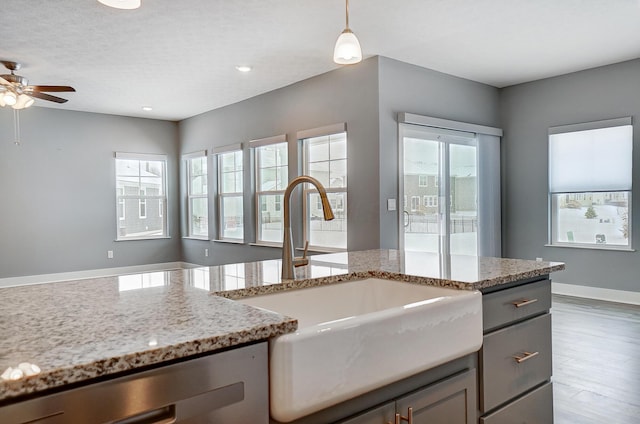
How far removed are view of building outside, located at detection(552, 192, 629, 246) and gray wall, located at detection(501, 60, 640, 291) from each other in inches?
4.9

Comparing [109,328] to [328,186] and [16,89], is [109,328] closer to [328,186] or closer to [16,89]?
[328,186]

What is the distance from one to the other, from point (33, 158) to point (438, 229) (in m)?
5.93

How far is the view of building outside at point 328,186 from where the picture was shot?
5.36 metres

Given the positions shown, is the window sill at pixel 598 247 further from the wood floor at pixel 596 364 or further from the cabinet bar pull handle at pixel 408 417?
the cabinet bar pull handle at pixel 408 417

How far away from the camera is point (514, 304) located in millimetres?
1666

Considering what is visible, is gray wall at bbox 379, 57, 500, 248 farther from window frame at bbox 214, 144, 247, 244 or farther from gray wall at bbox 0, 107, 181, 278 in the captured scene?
gray wall at bbox 0, 107, 181, 278

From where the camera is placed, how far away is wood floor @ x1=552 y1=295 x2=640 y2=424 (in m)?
2.47

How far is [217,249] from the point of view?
736 centimetres

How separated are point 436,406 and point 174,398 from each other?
2.60ft

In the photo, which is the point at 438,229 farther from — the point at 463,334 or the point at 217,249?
the point at 463,334

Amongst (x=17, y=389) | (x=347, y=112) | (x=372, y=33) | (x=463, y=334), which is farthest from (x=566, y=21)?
(x=17, y=389)

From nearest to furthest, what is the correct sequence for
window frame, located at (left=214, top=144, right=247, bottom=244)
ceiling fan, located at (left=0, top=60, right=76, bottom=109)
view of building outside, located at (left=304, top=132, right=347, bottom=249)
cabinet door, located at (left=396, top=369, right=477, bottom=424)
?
cabinet door, located at (left=396, top=369, right=477, bottom=424) → ceiling fan, located at (left=0, top=60, right=76, bottom=109) → view of building outside, located at (left=304, top=132, right=347, bottom=249) → window frame, located at (left=214, top=144, right=247, bottom=244)

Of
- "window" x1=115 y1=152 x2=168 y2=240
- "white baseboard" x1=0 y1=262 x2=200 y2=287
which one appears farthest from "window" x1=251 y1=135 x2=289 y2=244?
"window" x1=115 y1=152 x2=168 y2=240

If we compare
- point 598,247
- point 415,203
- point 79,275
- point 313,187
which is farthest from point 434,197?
point 79,275
